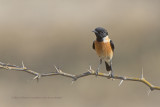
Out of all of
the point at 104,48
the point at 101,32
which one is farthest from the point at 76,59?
the point at 101,32

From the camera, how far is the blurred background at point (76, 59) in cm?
1341

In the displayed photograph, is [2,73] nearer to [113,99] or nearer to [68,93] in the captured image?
[68,93]

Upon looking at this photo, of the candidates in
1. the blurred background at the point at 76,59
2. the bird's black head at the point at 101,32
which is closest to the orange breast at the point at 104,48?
the bird's black head at the point at 101,32

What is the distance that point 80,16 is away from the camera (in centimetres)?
1606

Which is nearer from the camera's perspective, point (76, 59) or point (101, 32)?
point (101, 32)

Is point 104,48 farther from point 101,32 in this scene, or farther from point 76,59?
point 76,59

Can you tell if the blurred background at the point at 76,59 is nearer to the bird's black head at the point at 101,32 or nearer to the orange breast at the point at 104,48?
the orange breast at the point at 104,48

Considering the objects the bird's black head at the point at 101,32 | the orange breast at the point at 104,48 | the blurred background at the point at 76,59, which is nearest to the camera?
the bird's black head at the point at 101,32

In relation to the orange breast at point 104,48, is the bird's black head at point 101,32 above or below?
above

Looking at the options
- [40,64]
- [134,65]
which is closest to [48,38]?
[40,64]

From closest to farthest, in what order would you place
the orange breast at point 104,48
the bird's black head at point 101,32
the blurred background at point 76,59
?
the bird's black head at point 101,32
the orange breast at point 104,48
the blurred background at point 76,59

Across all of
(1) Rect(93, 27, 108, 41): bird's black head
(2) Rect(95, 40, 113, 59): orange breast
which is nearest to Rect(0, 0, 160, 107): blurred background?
(2) Rect(95, 40, 113, 59): orange breast

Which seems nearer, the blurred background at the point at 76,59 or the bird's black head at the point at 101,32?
the bird's black head at the point at 101,32

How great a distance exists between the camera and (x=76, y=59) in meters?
13.7
